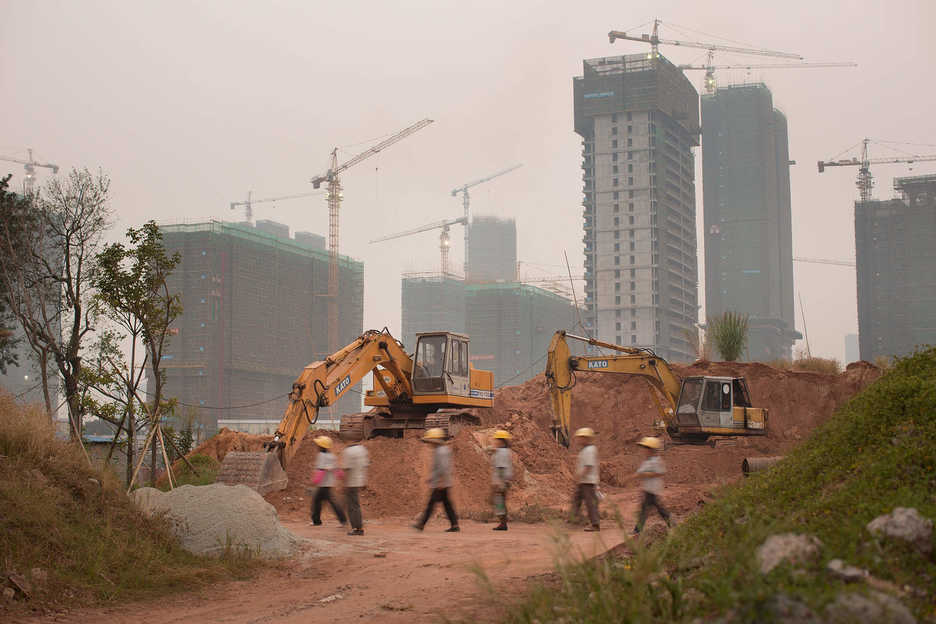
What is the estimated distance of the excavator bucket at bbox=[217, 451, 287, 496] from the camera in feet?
67.6

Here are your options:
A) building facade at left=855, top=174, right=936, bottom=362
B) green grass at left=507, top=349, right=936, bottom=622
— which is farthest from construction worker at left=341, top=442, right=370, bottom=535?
building facade at left=855, top=174, right=936, bottom=362

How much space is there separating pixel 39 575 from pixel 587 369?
2174 centimetres

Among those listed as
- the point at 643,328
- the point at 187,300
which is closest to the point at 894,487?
the point at 187,300

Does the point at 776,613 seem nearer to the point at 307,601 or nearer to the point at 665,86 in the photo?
the point at 307,601

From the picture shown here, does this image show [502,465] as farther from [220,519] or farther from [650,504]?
[220,519]

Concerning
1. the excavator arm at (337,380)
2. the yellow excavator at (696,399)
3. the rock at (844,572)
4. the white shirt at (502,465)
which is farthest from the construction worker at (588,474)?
the yellow excavator at (696,399)

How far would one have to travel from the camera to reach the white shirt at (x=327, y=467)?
56.6 feet

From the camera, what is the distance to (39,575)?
414 inches

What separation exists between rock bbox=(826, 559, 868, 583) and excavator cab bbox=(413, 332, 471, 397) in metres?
19.7

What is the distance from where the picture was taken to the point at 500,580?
11.6 meters

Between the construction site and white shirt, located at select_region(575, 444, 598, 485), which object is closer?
the construction site

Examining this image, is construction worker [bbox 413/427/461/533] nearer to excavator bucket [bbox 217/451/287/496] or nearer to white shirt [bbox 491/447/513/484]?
white shirt [bbox 491/447/513/484]

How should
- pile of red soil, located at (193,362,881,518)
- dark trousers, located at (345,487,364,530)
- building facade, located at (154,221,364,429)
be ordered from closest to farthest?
dark trousers, located at (345,487,364,530)
pile of red soil, located at (193,362,881,518)
building facade, located at (154,221,364,429)

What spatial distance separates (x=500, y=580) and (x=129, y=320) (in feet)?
53.1
